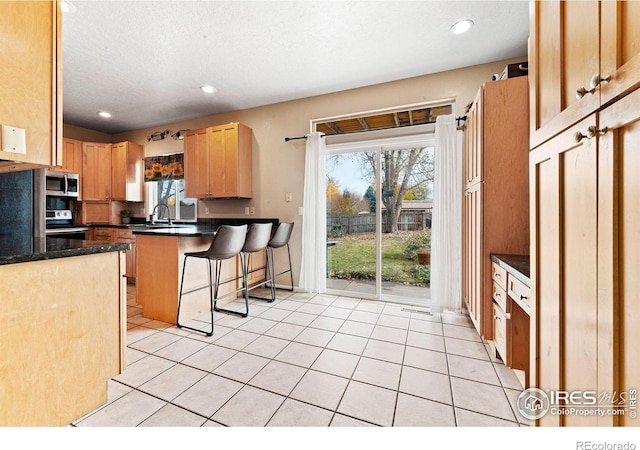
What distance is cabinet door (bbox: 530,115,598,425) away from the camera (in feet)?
2.22

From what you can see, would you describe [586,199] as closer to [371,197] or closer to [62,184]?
[371,197]

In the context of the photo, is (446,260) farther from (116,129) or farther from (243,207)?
(116,129)

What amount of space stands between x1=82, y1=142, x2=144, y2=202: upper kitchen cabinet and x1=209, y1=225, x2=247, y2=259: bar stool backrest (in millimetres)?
3360

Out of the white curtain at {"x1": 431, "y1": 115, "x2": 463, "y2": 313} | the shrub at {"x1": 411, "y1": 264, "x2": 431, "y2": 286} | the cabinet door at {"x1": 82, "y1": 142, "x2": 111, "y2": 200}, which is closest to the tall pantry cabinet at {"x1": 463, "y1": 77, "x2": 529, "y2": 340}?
the white curtain at {"x1": 431, "y1": 115, "x2": 463, "y2": 313}

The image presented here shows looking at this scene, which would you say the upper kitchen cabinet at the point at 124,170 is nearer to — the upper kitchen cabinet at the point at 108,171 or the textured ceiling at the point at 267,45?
the upper kitchen cabinet at the point at 108,171

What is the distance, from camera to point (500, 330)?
1.78m

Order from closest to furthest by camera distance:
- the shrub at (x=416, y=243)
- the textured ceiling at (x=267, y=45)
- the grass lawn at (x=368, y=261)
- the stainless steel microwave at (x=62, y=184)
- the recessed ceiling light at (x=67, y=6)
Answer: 1. the recessed ceiling light at (x=67, y=6)
2. the textured ceiling at (x=267, y=45)
3. the shrub at (x=416, y=243)
4. the grass lawn at (x=368, y=261)
5. the stainless steel microwave at (x=62, y=184)

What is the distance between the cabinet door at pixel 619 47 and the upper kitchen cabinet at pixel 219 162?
3.46 m

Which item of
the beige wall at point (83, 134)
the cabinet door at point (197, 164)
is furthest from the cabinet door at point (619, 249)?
the beige wall at point (83, 134)

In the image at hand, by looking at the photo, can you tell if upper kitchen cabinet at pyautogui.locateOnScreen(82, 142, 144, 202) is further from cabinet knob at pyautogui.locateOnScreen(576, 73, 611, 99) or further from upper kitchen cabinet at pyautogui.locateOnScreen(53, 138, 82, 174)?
cabinet knob at pyautogui.locateOnScreen(576, 73, 611, 99)

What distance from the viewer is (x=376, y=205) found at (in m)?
3.23

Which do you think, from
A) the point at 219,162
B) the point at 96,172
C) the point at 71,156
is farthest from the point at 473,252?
the point at 71,156

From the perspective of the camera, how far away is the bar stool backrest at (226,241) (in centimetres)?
231
